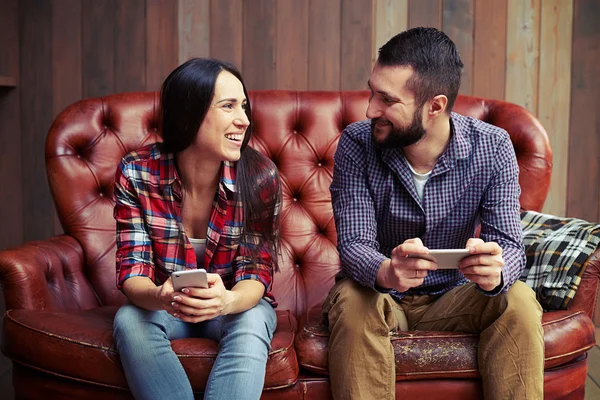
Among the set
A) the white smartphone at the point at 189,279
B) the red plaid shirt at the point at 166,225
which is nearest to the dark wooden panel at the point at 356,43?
the red plaid shirt at the point at 166,225

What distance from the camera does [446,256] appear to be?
1402 millimetres

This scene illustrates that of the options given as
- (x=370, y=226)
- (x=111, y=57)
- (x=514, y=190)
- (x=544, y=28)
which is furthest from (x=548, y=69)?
(x=111, y=57)

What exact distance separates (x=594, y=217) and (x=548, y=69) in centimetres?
60

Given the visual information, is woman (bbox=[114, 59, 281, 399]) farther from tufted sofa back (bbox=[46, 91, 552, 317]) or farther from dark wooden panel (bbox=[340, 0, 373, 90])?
dark wooden panel (bbox=[340, 0, 373, 90])

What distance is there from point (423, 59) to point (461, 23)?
1072mm

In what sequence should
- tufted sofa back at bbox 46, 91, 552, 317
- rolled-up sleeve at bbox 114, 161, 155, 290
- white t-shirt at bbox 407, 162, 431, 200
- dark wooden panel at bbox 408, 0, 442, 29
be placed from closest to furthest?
rolled-up sleeve at bbox 114, 161, 155, 290, white t-shirt at bbox 407, 162, 431, 200, tufted sofa back at bbox 46, 91, 552, 317, dark wooden panel at bbox 408, 0, 442, 29

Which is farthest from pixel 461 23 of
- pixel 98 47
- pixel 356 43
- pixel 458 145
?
pixel 98 47

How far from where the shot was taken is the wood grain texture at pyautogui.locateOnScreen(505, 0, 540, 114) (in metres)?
2.64

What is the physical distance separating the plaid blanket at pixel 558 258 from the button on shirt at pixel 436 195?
169 mm

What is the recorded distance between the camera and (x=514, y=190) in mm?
1698

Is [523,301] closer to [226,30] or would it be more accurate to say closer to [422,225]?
[422,225]

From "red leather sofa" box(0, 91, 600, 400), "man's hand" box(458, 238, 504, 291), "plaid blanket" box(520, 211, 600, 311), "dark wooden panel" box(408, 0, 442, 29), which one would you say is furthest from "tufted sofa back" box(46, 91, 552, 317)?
"man's hand" box(458, 238, 504, 291)

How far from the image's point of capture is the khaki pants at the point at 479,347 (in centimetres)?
150

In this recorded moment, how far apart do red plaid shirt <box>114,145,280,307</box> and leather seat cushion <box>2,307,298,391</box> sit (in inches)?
5.6
